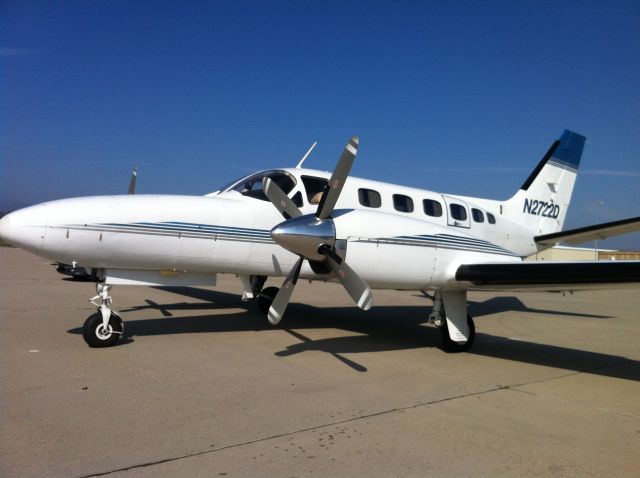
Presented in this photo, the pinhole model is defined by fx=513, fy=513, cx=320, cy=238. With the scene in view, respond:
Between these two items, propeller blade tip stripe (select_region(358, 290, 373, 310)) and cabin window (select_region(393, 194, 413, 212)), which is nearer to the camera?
propeller blade tip stripe (select_region(358, 290, 373, 310))

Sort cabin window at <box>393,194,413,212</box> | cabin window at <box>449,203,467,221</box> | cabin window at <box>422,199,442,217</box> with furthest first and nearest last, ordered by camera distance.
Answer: cabin window at <box>449,203,467,221</box> < cabin window at <box>422,199,442,217</box> < cabin window at <box>393,194,413,212</box>

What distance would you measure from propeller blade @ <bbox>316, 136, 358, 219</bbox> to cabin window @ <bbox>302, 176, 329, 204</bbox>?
3.88 feet

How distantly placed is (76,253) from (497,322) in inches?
399

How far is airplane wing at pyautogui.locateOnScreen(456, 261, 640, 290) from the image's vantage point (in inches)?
261

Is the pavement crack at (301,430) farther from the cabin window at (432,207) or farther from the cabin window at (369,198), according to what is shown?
the cabin window at (432,207)

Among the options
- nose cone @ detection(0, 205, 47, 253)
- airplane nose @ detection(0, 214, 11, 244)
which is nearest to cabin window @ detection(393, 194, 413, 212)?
nose cone @ detection(0, 205, 47, 253)

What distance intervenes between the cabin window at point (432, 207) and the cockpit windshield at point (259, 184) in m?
2.79

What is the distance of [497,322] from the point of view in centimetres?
1306

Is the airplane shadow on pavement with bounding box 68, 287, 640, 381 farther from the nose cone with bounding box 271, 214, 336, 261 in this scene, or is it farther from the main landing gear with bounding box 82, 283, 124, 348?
the nose cone with bounding box 271, 214, 336, 261

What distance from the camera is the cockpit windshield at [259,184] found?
8211 mm

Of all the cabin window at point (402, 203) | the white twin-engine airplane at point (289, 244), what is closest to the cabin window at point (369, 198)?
the white twin-engine airplane at point (289, 244)

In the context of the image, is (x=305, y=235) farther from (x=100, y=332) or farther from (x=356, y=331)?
(x=356, y=331)

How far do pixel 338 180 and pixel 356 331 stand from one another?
4.15 meters

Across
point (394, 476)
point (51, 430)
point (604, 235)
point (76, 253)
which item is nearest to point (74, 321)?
point (76, 253)
